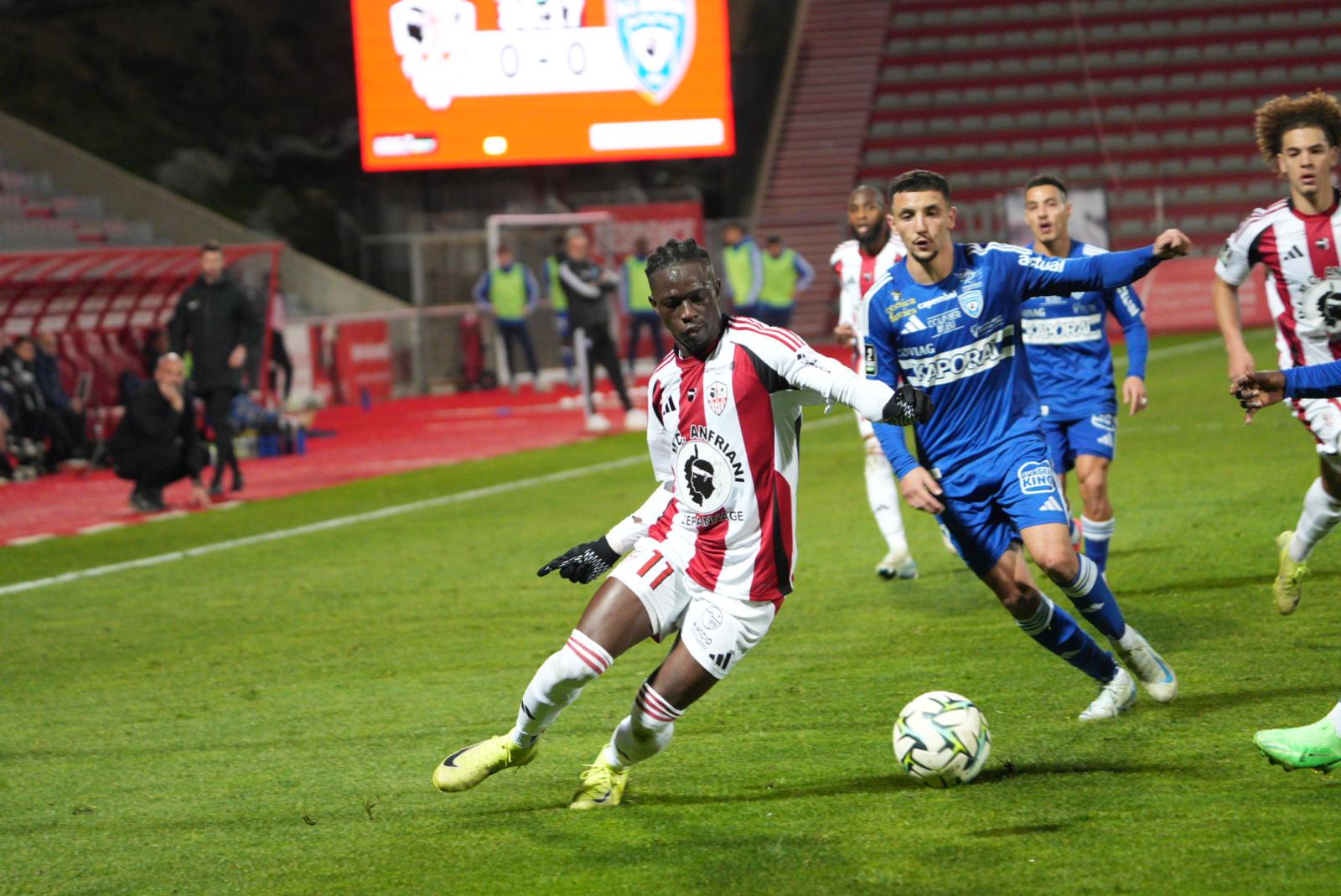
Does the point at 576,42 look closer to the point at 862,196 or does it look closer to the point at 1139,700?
the point at 862,196

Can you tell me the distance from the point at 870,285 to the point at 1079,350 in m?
1.25

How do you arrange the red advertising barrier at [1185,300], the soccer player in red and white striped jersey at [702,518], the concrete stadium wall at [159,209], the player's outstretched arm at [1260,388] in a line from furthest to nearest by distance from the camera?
1. the red advertising barrier at [1185,300]
2. the concrete stadium wall at [159,209]
3. the soccer player in red and white striped jersey at [702,518]
4. the player's outstretched arm at [1260,388]

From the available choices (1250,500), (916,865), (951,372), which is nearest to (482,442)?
(1250,500)

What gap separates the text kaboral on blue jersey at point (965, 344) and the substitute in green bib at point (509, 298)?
1773cm

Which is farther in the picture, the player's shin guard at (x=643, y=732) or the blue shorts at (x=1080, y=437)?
the blue shorts at (x=1080, y=437)

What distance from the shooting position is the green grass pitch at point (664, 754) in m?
4.34

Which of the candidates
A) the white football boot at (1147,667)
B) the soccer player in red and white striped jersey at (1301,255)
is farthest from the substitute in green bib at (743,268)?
the white football boot at (1147,667)

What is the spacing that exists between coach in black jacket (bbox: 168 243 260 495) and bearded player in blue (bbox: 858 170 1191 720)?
360 inches

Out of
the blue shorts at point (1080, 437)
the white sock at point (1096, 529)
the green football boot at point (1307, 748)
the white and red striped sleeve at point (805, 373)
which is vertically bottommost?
the white sock at point (1096, 529)

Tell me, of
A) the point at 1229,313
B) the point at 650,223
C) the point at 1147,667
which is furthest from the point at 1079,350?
the point at 650,223

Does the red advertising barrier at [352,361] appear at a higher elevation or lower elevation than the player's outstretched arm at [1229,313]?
lower

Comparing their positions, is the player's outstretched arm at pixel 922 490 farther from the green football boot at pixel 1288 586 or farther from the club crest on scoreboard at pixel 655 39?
the club crest on scoreboard at pixel 655 39

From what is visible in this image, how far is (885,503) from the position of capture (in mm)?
8547

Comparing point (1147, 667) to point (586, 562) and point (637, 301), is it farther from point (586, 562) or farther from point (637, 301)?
point (637, 301)
